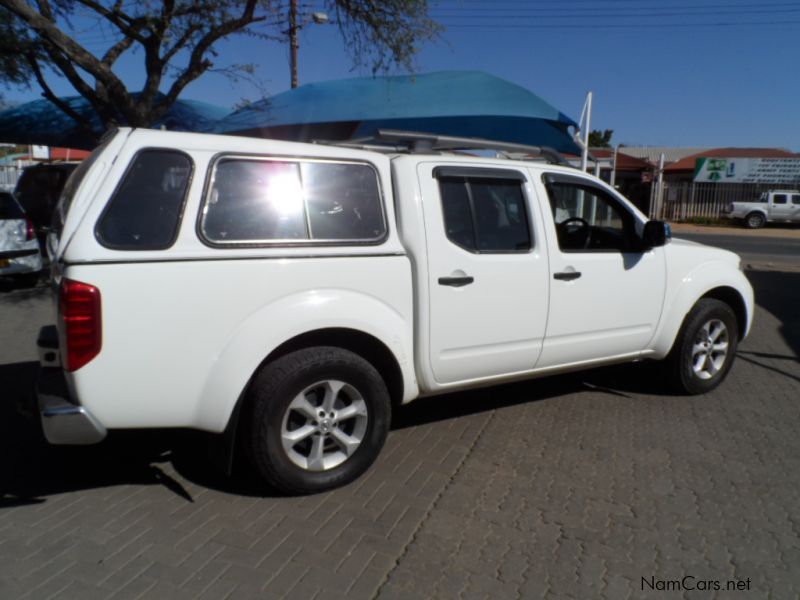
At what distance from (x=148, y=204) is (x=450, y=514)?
213 cm

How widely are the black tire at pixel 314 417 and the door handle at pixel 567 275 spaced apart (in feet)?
4.58

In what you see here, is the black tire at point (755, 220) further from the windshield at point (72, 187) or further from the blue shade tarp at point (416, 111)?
the windshield at point (72, 187)

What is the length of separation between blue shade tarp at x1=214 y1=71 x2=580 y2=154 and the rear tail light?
22.6 ft

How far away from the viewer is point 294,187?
3463 millimetres

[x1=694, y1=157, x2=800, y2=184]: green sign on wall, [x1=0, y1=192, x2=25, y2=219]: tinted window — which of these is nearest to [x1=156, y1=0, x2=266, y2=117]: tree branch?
[x1=0, y1=192, x2=25, y2=219]: tinted window

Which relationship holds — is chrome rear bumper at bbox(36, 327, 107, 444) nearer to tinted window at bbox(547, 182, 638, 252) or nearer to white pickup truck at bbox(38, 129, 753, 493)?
white pickup truck at bbox(38, 129, 753, 493)

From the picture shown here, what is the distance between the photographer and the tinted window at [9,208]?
9586 mm

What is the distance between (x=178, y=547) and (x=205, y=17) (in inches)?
370

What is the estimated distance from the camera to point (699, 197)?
1369 inches

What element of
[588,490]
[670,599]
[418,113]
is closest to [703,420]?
[588,490]

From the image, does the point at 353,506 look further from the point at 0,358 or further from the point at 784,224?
the point at 784,224

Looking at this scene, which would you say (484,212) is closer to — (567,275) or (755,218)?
(567,275)

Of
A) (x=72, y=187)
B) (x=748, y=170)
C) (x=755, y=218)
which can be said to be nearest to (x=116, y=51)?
(x=72, y=187)

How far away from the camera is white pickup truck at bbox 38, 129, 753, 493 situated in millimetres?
2988
